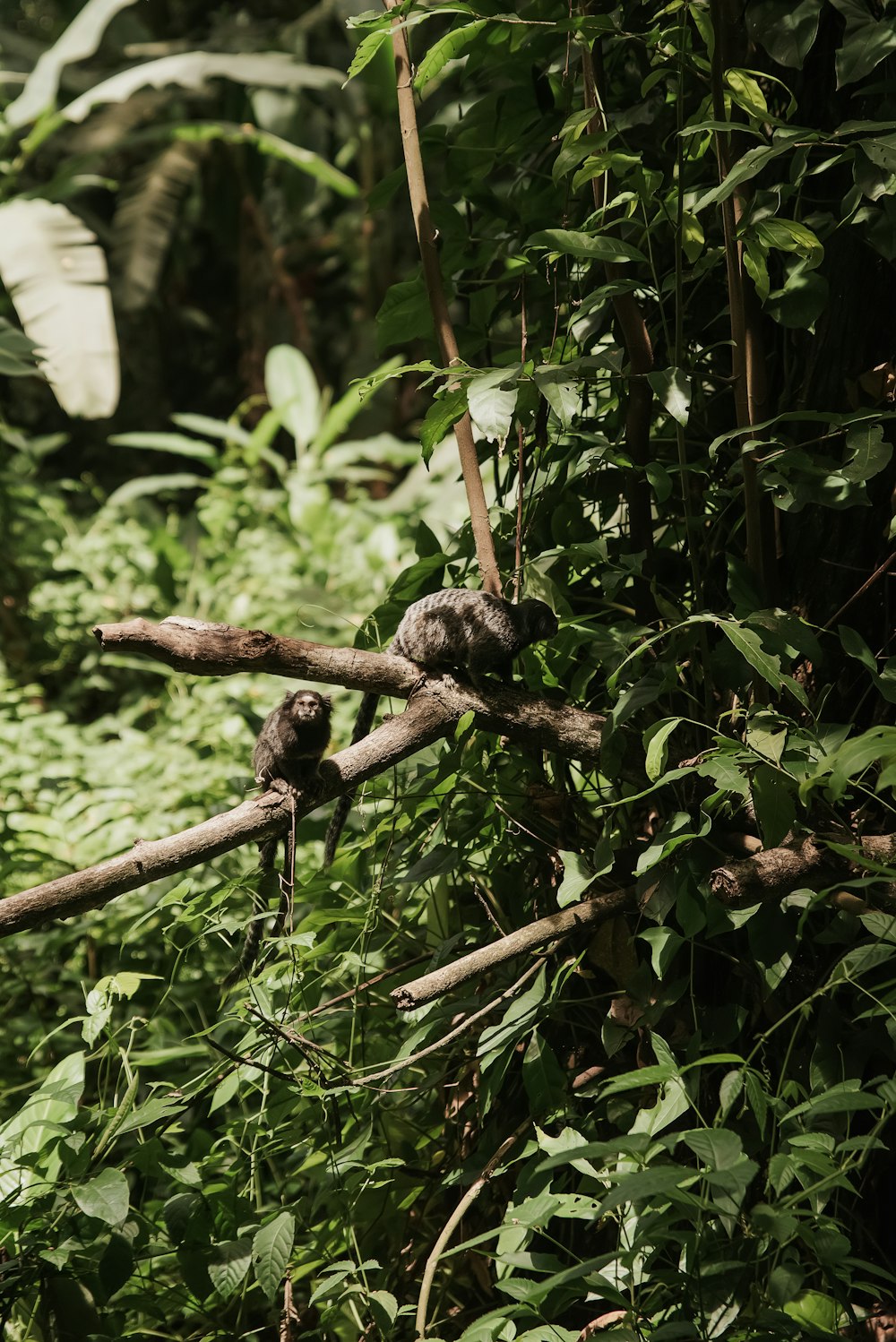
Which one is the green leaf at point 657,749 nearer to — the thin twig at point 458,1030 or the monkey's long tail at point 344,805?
the thin twig at point 458,1030

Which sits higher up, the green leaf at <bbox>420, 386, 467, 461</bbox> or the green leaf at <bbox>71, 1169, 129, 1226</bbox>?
the green leaf at <bbox>420, 386, 467, 461</bbox>

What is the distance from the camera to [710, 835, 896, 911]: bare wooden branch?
5.78 ft

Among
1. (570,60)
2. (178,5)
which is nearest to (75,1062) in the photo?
(570,60)

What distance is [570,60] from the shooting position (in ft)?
6.84

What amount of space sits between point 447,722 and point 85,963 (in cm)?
235

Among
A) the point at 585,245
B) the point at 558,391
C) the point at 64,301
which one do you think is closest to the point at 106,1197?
the point at 558,391

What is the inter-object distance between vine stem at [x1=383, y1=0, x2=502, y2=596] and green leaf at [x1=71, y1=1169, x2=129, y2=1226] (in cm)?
127

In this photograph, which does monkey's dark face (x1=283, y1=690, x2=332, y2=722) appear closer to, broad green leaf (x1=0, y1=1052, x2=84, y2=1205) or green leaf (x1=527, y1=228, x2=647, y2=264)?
broad green leaf (x1=0, y1=1052, x2=84, y2=1205)

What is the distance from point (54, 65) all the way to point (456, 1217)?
668cm

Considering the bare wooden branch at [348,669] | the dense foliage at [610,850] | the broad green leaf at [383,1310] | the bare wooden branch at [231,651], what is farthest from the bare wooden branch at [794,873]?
the broad green leaf at [383,1310]

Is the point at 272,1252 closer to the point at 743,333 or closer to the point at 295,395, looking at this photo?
the point at 743,333

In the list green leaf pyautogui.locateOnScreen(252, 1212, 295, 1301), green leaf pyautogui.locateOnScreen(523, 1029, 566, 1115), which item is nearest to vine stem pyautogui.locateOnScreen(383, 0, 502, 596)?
green leaf pyautogui.locateOnScreen(523, 1029, 566, 1115)

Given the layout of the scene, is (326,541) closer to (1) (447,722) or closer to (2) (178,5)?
(1) (447,722)

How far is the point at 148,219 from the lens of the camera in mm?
7996
